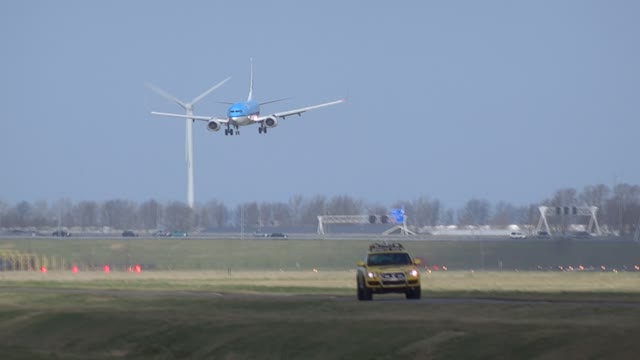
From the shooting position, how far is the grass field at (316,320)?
33.8m

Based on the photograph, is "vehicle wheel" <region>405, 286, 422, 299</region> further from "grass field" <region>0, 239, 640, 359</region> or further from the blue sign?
the blue sign

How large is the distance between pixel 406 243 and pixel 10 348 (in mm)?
72834

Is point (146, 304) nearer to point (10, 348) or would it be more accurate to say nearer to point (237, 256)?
point (10, 348)

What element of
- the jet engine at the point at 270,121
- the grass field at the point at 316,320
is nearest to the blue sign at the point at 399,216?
the jet engine at the point at 270,121

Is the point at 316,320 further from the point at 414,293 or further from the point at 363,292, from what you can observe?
the point at 414,293

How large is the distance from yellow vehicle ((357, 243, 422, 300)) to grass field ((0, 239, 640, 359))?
69cm

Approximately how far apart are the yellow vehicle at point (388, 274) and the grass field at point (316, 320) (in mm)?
694

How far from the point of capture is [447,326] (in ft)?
120

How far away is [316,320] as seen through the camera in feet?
135

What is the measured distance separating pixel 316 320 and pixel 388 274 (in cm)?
812

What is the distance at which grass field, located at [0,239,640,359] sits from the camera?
111 feet

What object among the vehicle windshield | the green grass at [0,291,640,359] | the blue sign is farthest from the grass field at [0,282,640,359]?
the blue sign

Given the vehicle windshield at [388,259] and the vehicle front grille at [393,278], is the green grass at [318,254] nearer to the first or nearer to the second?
the vehicle windshield at [388,259]

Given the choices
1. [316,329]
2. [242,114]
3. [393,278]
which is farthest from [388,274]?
[242,114]
